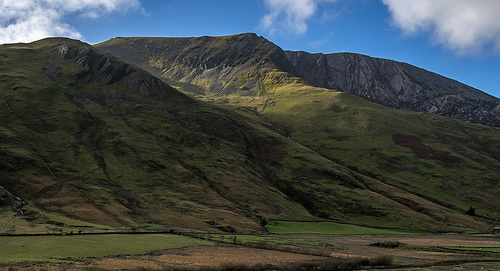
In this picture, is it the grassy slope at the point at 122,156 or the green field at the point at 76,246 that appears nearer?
the green field at the point at 76,246

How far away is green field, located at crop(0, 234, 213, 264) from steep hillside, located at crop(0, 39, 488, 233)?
11653 millimetres

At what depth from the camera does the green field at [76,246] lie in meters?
39.5

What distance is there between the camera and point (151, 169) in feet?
389

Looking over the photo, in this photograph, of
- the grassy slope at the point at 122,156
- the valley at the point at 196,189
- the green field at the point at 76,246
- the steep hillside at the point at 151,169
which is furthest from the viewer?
the grassy slope at the point at 122,156

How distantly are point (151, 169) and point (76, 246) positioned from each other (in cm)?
7413

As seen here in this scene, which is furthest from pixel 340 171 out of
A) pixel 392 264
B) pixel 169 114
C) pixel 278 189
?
pixel 392 264

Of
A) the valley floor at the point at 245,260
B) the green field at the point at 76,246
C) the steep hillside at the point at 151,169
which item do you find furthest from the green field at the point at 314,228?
the green field at the point at 76,246

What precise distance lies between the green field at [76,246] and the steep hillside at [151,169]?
1165 centimetres

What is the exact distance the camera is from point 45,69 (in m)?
190

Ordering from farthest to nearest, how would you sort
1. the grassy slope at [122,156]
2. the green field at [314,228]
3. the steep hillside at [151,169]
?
the green field at [314,228]
the grassy slope at [122,156]
the steep hillside at [151,169]

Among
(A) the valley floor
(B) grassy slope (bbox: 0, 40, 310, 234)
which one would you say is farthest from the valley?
(B) grassy slope (bbox: 0, 40, 310, 234)

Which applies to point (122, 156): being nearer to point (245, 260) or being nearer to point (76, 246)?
point (76, 246)

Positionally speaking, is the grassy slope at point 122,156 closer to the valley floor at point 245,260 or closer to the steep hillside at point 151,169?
the steep hillside at point 151,169

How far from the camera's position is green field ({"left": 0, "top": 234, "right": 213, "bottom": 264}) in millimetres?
39494
